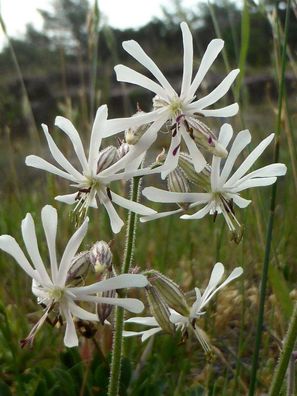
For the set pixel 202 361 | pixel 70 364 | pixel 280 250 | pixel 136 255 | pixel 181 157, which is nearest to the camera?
pixel 181 157

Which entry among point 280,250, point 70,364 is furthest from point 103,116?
point 280,250

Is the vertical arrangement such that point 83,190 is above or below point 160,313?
above

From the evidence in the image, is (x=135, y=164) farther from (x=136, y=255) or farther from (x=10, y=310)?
(x=136, y=255)

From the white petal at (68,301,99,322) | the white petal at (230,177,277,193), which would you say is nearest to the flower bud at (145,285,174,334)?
the white petal at (68,301,99,322)

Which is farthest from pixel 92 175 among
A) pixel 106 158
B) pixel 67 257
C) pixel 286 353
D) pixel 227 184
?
pixel 286 353

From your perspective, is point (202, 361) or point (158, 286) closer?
point (158, 286)

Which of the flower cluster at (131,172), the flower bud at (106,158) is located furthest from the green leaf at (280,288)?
the flower bud at (106,158)
